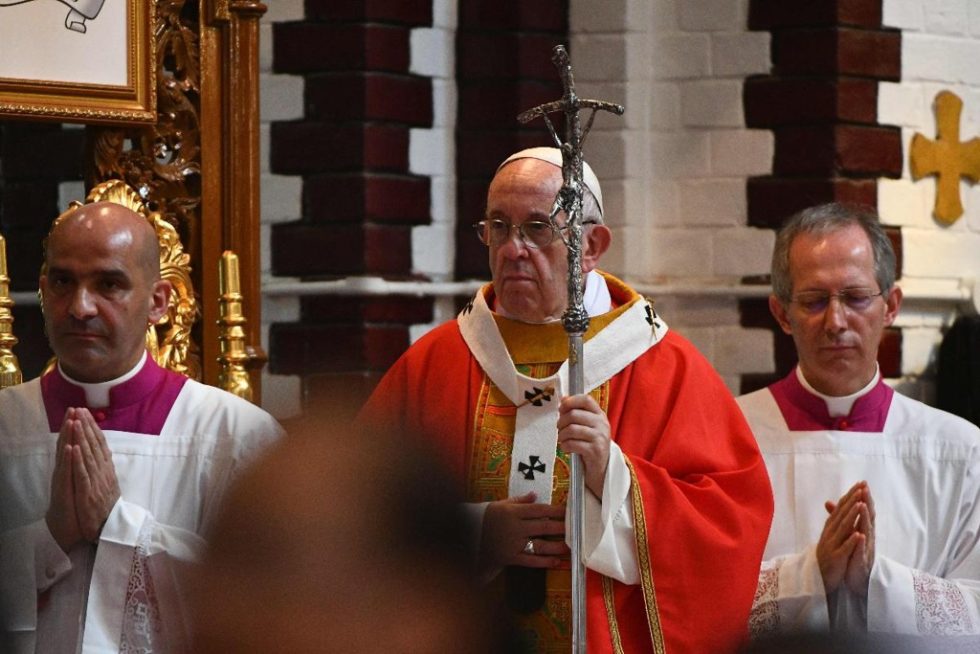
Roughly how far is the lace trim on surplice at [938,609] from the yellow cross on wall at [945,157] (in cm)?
208

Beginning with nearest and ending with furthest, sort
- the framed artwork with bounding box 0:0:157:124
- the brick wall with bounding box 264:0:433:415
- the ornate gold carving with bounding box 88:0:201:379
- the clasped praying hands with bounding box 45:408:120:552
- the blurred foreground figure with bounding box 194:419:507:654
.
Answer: the blurred foreground figure with bounding box 194:419:507:654 < the clasped praying hands with bounding box 45:408:120:552 < the framed artwork with bounding box 0:0:157:124 < the ornate gold carving with bounding box 88:0:201:379 < the brick wall with bounding box 264:0:433:415

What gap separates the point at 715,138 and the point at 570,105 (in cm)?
255

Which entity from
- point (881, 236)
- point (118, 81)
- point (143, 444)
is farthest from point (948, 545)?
point (118, 81)

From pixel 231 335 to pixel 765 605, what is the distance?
5.32ft

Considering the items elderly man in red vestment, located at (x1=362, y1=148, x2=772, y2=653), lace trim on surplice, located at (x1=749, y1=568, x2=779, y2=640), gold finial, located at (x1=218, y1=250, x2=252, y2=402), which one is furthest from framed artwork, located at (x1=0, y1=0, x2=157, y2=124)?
lace trim on surplice, located at (x1=749, y1=568, x2=779, y2=640)

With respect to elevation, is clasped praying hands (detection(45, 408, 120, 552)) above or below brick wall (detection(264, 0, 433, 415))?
below

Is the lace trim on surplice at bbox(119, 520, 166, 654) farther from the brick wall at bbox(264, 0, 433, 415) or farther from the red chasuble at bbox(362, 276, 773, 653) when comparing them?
the brick wall at bbox(264, 0, 433, 415)

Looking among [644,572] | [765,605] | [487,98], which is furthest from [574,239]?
[487,98]

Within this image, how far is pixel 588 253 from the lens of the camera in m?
4.15

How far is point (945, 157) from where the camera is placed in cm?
593

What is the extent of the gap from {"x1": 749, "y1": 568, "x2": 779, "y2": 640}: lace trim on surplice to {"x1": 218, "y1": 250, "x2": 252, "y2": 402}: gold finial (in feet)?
4.89

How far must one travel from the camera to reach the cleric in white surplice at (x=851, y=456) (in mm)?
4141

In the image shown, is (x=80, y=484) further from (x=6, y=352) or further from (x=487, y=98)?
(x=487, y=98)

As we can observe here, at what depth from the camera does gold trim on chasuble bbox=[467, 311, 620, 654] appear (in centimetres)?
400
